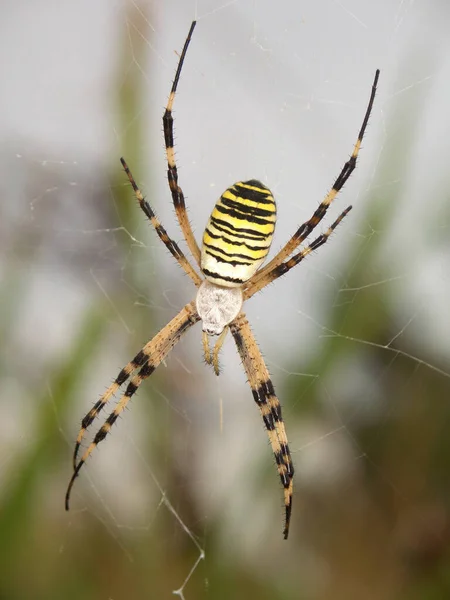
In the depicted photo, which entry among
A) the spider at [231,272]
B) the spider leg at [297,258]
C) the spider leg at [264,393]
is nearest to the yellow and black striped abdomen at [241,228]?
the spider at [231,272]

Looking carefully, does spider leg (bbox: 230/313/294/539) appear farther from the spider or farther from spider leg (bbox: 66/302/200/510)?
spider leg (bbox: 66/302/200/510)

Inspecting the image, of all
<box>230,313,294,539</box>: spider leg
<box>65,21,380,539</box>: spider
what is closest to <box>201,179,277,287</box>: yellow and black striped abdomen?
<box>65,21,380,539</box>: spider

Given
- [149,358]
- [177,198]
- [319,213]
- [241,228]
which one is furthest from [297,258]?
[149,358]

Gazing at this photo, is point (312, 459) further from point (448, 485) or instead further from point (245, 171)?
point (245, 171)

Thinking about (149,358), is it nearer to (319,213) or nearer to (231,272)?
(231,272)

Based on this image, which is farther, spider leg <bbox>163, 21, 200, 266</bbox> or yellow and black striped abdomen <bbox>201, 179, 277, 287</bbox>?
spider leg <bbox>163, 21, 200, 266</bbox>

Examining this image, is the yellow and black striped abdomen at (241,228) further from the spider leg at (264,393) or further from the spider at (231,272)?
the spider leg at (264,393)
